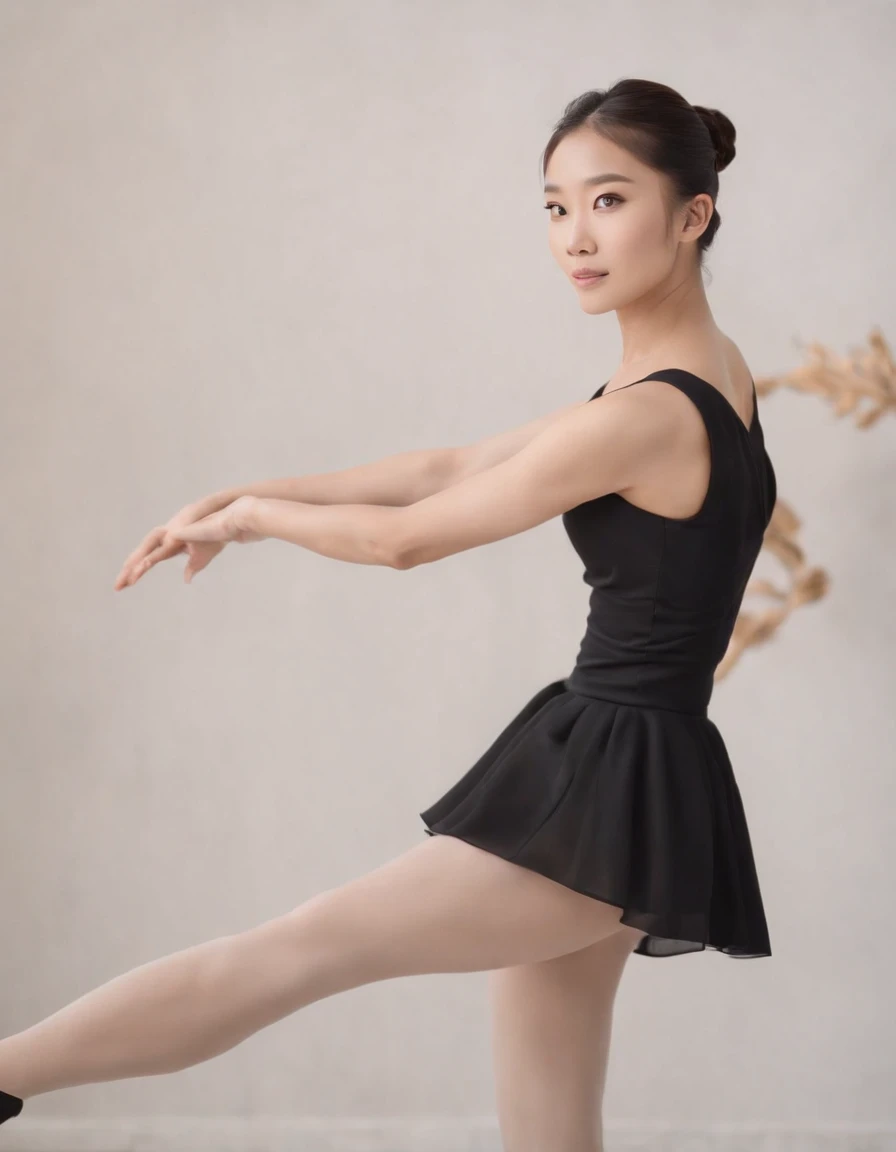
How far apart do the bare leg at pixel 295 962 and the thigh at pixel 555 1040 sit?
240 mm

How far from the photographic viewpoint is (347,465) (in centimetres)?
254

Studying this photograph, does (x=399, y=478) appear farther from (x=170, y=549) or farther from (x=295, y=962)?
(x=295, y=962)

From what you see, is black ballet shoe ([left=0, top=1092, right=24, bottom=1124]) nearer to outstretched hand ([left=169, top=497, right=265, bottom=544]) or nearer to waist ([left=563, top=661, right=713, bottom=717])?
outstretched hand ([left=169, top=497, right=265, bottom=544])

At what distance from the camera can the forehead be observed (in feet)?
4.57

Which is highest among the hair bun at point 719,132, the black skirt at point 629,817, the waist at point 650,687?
the hair bun at point 719,132

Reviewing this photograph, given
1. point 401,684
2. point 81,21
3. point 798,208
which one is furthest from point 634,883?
point 81,21

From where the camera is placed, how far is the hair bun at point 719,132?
4.91ft

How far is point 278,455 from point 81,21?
37.2 inches

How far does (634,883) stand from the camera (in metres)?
1.33

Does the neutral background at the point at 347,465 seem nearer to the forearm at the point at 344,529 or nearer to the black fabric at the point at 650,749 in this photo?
the black fabric at the point at 650,749

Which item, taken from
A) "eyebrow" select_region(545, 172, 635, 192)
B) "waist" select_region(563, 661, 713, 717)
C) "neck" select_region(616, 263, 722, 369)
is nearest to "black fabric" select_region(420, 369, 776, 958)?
"waist" select_region(563, 661, 713, 717)

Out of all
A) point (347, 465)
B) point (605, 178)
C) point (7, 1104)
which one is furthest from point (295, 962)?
point (347, 465)

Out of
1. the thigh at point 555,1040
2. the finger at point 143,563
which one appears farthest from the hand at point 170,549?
the thigh at point 555,1040

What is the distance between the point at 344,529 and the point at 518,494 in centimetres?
20
